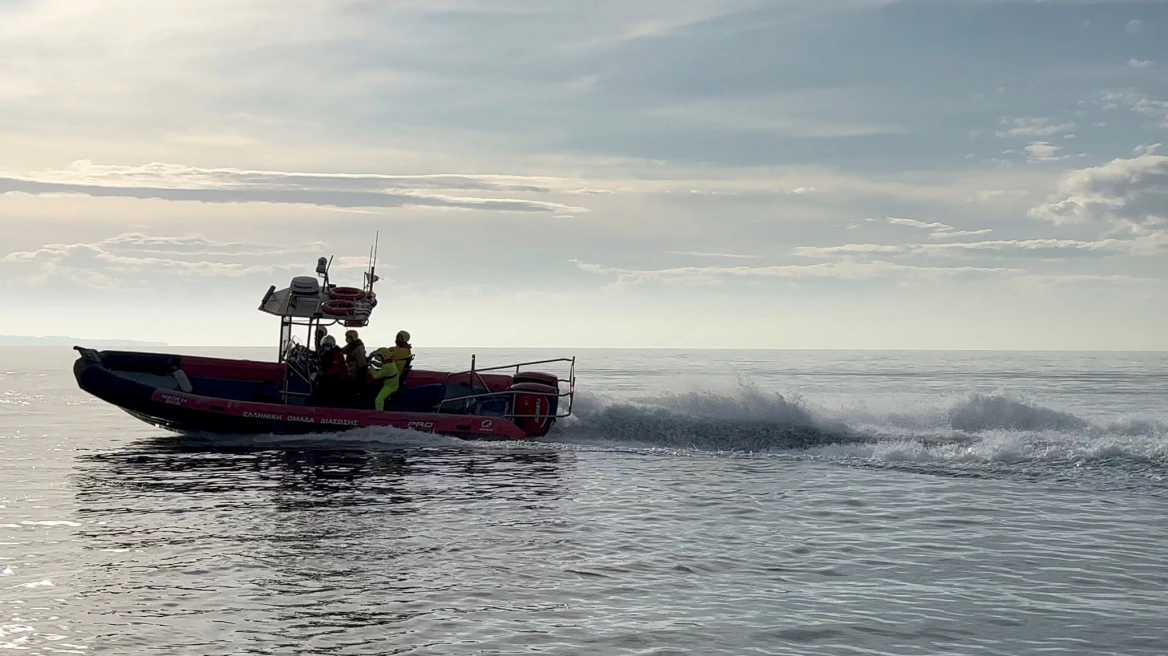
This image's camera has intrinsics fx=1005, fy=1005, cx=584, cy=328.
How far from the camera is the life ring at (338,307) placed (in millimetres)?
20203

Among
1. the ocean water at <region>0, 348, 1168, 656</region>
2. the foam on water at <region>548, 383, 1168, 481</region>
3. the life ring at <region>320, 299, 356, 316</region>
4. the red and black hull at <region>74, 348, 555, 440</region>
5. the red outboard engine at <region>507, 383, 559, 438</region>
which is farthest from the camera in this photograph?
the red outboard engine at <region>507, 383, 559, 438</region>

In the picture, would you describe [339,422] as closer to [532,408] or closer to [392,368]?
[392,368]

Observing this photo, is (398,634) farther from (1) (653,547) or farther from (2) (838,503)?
(2) (838,503)

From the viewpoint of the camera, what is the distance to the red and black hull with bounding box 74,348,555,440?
19969mm

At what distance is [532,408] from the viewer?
69.5 ft

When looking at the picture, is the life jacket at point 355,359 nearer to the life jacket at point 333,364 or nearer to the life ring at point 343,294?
the life jacket at point 333,364

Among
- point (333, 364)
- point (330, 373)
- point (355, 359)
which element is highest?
point (355, 359)

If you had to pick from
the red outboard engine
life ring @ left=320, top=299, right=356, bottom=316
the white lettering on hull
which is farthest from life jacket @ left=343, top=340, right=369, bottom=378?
the red outboard engine

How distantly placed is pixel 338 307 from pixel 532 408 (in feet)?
14.8

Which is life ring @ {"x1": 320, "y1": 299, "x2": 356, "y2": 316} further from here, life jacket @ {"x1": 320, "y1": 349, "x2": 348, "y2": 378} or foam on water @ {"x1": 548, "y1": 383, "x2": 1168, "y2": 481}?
foam on water @ {"x1": 548, "y1": 383, "x2": 1168, "y2": 481}

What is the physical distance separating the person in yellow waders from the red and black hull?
39 centimetres

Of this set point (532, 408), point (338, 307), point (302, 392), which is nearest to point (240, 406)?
point (302, 392)

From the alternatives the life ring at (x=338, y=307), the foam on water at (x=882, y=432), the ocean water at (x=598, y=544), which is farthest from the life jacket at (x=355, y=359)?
the foam on water at (x=882, y=432)

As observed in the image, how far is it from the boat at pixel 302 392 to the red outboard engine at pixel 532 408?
0.07 feet
